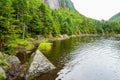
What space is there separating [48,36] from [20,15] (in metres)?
23.1

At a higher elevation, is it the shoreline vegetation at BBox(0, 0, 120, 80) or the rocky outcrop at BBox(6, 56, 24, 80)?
the shoreline vegetation at BBox(0, 0, 120, 80)

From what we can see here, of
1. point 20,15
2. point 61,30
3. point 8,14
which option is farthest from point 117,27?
point 8,14

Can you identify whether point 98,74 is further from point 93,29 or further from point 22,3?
point 93,29

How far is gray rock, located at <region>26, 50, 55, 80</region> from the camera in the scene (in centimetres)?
2394

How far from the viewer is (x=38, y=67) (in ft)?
83.1

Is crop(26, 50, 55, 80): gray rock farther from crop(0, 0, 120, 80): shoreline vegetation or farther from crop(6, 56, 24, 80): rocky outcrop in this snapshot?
crop(0, 0, 120, 80): shoreline vegetation

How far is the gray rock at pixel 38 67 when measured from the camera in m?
23.9

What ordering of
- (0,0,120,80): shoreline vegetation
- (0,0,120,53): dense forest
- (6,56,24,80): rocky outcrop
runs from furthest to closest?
1. (0,0,120,53): dense forest
2. (0,0,120,80): shoreline vegetation
3. (6,56,24,80): rocky outcrop

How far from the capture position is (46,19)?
7344 cm

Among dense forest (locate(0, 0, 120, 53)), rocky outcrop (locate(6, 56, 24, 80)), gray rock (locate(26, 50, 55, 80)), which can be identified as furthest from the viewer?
dense forest (locate(0, 0, 120, 53))

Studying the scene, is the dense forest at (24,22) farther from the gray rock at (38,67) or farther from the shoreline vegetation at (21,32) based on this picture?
the gray rock at (38,67)

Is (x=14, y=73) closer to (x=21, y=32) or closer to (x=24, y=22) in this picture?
(x=21, y=32)

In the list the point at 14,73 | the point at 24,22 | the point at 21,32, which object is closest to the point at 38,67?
the point at 14,73

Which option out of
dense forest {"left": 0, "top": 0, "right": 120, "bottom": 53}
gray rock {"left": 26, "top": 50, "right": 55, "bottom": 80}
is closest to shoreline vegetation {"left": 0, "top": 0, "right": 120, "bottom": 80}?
dense forest {"left": 0, "top": 0, "right": 120, "bottom": 53}
